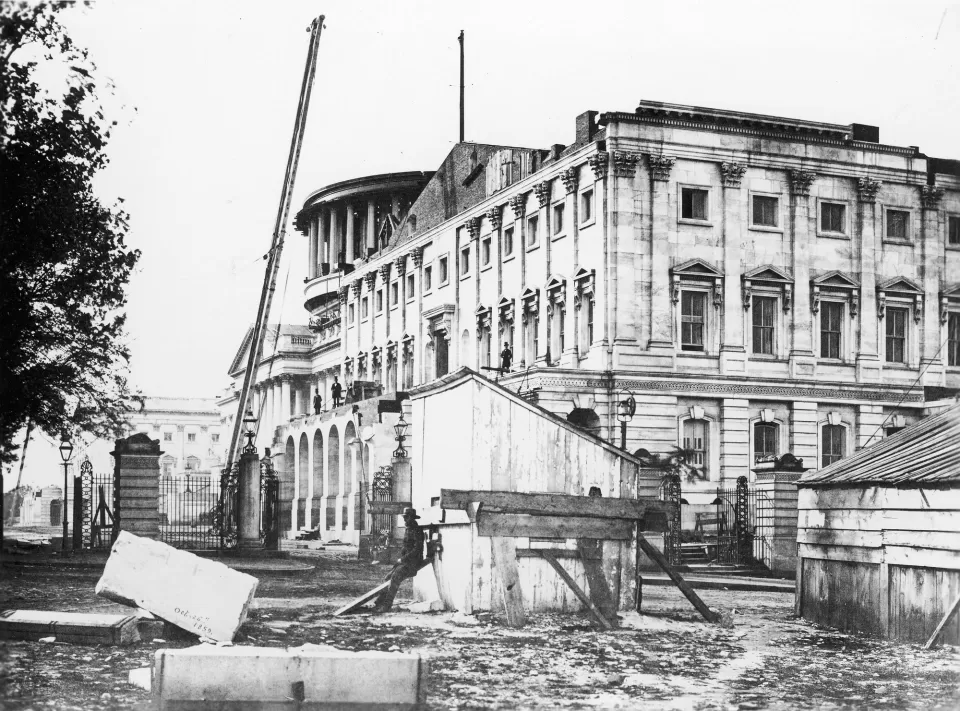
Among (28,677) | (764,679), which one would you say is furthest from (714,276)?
(28,677)

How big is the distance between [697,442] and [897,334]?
7.71 meters

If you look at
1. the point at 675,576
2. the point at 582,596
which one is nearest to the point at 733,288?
the point at 675,576

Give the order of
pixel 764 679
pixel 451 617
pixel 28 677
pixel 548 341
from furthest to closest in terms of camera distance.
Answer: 1. pixel 548 341
2. pixel 451 617
3. pixel 764 679
4. pixel 28 677

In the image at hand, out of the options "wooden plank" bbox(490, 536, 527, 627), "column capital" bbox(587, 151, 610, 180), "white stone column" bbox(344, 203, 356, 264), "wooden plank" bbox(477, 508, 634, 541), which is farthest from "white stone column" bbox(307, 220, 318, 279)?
"wooden plank" bbox(490, 536, 527, 627)

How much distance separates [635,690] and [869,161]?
37.1 metres

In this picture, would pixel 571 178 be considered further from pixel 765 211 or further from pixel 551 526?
pixel 551 526

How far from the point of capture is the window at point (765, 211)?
49094 millimetres

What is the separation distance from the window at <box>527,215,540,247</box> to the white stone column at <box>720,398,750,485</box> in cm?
958

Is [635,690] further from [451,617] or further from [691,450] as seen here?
[691,450]

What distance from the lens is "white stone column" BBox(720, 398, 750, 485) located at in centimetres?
4838

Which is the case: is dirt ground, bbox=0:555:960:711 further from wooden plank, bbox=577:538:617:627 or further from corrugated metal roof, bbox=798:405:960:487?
corrugated metal roof, bbox=798:405:960:487

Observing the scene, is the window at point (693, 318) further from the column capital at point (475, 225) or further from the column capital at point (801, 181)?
the column capital at point (475, 225)

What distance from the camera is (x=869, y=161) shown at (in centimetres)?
4816

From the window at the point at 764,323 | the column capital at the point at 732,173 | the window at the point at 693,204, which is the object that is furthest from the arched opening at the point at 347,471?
the column capital at the point at 732,173
